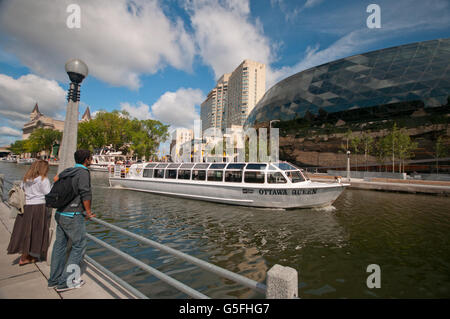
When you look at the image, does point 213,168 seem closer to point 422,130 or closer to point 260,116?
point 422,130

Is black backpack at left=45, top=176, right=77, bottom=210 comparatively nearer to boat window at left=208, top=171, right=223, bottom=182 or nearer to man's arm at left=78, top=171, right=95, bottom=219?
man's arm at left=78, top=171, right=95, bottom=219

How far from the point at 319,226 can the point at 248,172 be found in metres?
5.63

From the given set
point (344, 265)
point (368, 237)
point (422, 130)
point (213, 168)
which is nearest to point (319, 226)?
point (368, 237)

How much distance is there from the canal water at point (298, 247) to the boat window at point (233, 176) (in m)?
2.05

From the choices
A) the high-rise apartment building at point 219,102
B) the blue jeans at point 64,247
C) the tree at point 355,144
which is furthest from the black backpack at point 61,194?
the high-rise apartment building at point 219,102

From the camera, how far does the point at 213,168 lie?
52.8 ft

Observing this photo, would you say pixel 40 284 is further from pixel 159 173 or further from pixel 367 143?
pixel 367 143

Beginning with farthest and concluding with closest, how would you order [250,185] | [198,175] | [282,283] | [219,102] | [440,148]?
[219,102], [440,148], [198,175], [250,185], [282,283]

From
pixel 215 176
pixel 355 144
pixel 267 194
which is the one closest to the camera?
pixel 267 194

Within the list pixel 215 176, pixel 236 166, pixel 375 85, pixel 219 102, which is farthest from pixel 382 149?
pixel 219 102

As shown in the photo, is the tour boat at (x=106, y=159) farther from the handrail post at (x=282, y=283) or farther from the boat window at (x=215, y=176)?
the handrail post at (x=282, y=283)

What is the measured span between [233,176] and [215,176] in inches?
64.1

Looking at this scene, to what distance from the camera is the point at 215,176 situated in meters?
15.9

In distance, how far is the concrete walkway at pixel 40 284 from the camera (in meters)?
3.26
